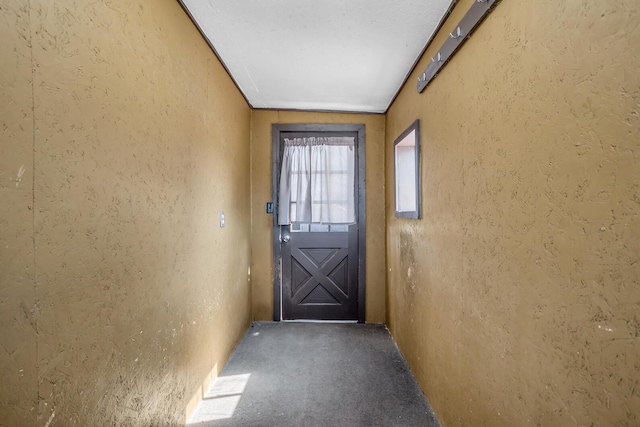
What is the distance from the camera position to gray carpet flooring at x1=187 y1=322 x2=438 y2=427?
193cm

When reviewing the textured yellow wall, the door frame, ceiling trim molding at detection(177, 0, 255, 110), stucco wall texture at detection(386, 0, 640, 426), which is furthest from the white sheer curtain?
stucco wall texture at detection(386, 0, 640, 426)

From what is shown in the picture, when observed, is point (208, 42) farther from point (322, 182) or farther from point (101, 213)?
point (322, 182)

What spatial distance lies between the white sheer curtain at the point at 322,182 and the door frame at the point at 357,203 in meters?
0.08

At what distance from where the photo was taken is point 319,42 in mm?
2109

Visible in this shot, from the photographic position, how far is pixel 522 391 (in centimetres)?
110

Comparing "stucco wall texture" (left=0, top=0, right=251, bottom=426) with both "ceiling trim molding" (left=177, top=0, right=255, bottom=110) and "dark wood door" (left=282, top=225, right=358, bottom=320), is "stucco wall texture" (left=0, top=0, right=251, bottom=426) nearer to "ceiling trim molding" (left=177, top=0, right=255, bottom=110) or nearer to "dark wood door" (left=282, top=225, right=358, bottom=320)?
"ceiling trim molding" (left=177, top=0, right=255, bottom=110)

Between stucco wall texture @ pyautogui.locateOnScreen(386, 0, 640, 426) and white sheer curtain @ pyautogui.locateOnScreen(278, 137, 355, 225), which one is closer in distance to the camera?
stucco wall texture @ pyautogui.locateOnScreen(386, 0, 640, 426)

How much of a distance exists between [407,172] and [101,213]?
2287 mm

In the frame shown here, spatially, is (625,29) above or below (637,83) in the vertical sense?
above

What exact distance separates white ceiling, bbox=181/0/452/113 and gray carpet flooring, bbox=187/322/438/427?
94.7 inches

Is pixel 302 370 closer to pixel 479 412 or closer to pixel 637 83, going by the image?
pixel 479 412

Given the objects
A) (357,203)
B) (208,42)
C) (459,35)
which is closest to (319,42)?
(208,42)

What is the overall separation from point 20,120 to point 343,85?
94.8 inches

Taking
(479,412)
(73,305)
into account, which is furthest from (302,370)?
(73,305)
